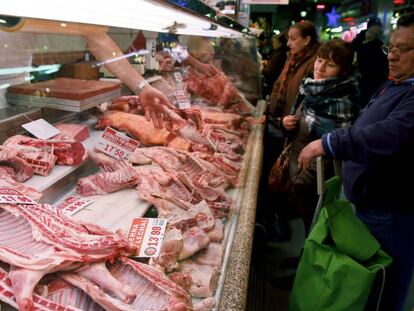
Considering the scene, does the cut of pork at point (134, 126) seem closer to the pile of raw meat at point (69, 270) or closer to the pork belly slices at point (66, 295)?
the pile of raw meat at point (69, 270)

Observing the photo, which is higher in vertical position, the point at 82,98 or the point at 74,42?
the point at 74,42

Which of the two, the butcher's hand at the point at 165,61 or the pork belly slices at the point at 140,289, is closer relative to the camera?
the pork belly slices at the point at 140,289

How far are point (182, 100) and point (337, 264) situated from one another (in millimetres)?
1821

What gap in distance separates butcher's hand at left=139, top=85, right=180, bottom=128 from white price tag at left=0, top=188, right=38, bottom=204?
4.35ft

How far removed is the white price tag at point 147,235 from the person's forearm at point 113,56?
4.27 ft

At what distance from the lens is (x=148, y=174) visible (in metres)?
2.05

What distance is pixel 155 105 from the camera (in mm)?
2789

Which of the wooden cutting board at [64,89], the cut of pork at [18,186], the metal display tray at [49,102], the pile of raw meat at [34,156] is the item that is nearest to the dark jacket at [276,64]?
the wooden cutting board at [64,89]

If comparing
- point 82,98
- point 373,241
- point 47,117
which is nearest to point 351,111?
point 373,241

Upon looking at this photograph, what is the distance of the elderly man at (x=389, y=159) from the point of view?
2.13 m

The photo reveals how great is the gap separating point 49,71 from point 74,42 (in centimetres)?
31

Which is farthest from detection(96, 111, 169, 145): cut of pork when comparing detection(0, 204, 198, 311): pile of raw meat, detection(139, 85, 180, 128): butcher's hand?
detection(0, 204, 198, 311): pile of raw meat

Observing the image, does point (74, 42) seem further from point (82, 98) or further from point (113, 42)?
→ point (82, 98)

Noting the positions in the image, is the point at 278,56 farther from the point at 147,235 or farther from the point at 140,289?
the point at 140,289
